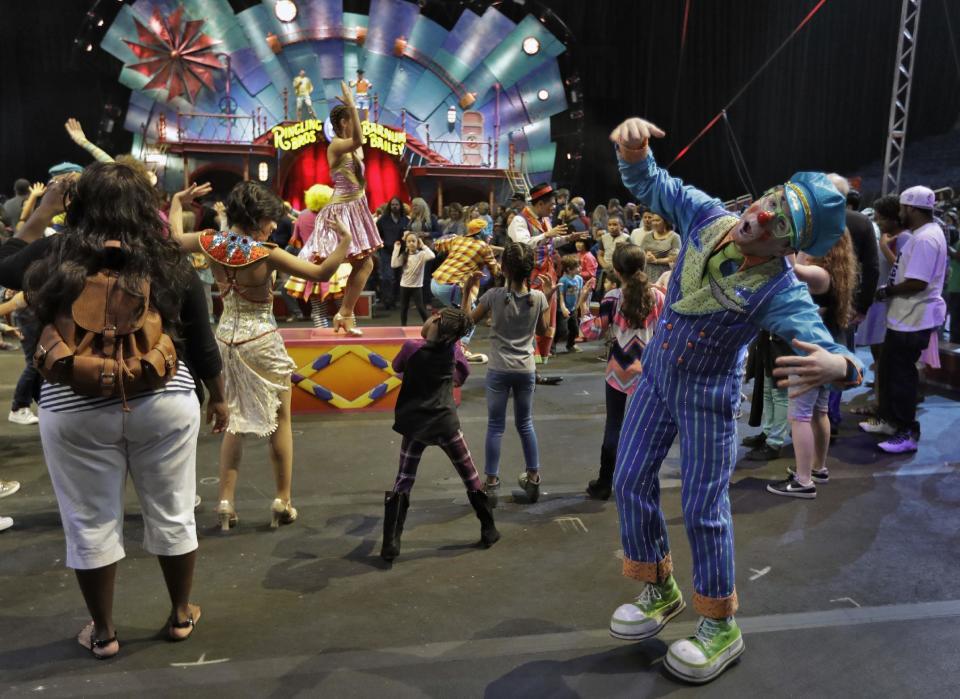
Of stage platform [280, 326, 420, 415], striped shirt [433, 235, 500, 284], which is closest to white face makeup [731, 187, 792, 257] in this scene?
striped shirt [433, 235, 500, 284]

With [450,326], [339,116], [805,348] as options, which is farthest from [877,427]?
[339,116]

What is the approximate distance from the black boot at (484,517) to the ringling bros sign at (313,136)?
639 inches

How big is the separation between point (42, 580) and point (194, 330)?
1.59m

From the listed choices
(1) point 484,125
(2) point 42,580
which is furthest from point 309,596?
(1) point 484,125

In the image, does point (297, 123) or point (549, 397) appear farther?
point (297, 123)

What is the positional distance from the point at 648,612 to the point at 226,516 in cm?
226

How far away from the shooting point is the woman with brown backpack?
2316 mm

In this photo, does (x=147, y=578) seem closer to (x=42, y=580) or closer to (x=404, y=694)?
(x=42, y=580)

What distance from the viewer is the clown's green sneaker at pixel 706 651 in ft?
8.35

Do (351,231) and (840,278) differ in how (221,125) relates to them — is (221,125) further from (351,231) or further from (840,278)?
(840,278)

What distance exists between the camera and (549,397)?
23.0ft

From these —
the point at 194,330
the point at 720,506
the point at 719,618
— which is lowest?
the point at 719,618

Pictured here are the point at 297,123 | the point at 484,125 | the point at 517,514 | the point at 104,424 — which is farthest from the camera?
the point at 484,125

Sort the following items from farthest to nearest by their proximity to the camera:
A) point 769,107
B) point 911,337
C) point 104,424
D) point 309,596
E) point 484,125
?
point 484,125 < point 769,107 < point 911,337 < point 309,596 < point 104,424
